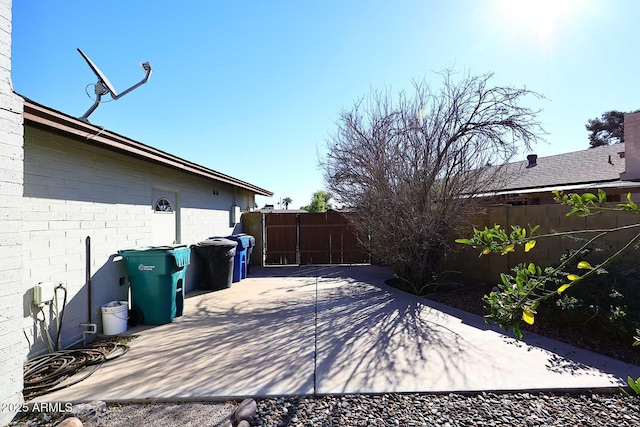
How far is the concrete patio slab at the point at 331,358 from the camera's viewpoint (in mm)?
3018

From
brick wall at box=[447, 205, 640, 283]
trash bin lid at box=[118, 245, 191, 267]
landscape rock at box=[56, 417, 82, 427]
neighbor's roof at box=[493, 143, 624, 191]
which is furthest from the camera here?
neighbor's roof at box=[493, 143, 624, 191]

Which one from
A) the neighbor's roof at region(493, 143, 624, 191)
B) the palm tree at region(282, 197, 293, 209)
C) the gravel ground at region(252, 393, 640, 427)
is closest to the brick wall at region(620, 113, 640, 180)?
the neighbor's roof at region(493, 143, 624, 191)

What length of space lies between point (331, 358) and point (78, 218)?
390 cm

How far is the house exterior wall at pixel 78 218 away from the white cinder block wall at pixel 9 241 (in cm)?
75

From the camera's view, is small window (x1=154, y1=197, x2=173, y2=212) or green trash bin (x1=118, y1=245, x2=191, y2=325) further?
small window (x1=154, y1=197, x2=173, y2=212)

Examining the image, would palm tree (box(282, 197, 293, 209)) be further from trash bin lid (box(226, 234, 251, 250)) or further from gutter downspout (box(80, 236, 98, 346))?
gutter downspout (box(80, 236, 98, 346))

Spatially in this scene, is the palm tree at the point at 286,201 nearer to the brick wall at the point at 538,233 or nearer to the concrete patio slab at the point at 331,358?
the brick wall at the point at 538,233

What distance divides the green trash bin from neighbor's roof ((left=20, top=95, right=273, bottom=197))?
166 centimetres

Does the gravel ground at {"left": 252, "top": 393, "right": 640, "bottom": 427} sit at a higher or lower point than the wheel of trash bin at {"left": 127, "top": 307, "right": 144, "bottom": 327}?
lower

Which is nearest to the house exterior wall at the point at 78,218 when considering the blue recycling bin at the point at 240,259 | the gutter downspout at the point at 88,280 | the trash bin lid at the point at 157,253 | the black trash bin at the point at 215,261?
the gutter downspout at the point at 88,280

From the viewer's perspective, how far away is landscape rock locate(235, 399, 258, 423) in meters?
2.58

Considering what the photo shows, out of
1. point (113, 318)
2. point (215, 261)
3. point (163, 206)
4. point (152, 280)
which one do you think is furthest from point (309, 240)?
point (113, 318)

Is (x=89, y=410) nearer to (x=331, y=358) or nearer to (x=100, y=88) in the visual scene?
(x=331, y=358)

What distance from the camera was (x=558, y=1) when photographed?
3951mm
